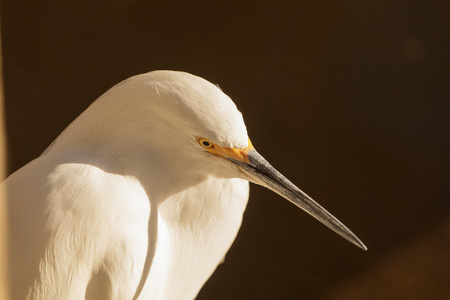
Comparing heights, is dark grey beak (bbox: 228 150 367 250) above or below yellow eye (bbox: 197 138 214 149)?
below

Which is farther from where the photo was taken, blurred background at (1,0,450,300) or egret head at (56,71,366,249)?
blurred background at (1,0,450,300)

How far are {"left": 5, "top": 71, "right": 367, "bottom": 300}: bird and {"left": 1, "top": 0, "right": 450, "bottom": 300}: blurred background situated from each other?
0.60 m

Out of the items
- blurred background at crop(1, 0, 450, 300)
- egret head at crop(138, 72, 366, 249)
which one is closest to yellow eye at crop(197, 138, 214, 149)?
egret head at crop(138, 72, 366, 249)

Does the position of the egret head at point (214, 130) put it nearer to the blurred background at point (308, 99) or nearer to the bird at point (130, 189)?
the bird at point (130, 189)

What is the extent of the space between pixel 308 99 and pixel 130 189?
0.76 m

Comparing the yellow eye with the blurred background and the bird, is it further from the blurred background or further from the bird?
the blurred background

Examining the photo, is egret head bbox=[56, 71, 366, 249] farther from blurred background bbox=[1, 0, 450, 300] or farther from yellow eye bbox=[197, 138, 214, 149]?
blurred background bbox=[1, 0, 450, 300]

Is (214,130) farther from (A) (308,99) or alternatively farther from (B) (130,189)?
(A) (308,99)

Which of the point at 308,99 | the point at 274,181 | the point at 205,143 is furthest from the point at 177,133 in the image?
the point at 308,99

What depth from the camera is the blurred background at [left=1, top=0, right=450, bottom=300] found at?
1480 mm

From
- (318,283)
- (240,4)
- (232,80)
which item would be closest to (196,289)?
(318,283)

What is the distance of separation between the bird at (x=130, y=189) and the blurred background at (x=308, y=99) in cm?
60

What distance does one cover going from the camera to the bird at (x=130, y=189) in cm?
83

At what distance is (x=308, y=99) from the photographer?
1.53m
